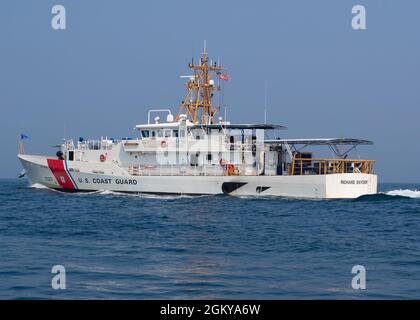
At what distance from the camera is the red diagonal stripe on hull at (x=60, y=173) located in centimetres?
4059

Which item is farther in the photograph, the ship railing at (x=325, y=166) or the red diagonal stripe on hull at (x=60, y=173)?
the red diagonal stripe on hull at (x=60, y=173)

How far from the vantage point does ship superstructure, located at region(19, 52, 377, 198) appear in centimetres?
3578

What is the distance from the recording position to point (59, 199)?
3559 centimetres

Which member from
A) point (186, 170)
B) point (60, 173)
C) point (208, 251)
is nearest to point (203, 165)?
point (186, 170)

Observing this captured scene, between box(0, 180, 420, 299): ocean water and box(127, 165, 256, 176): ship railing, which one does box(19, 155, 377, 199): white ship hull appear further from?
box(0, 180, 420, 299): ocean water

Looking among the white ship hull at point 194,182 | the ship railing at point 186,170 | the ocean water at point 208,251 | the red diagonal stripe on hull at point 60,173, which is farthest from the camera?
the red diagonal stripe on hull at point 60,173

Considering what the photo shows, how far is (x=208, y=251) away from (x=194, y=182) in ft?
69.3

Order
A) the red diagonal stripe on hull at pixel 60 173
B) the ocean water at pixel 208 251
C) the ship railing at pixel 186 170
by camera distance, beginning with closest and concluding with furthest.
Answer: the ocean water at pixel 208 251
the ship railing at pixel 186 170
the red diagonal stripe on hull at pixel 60 173
